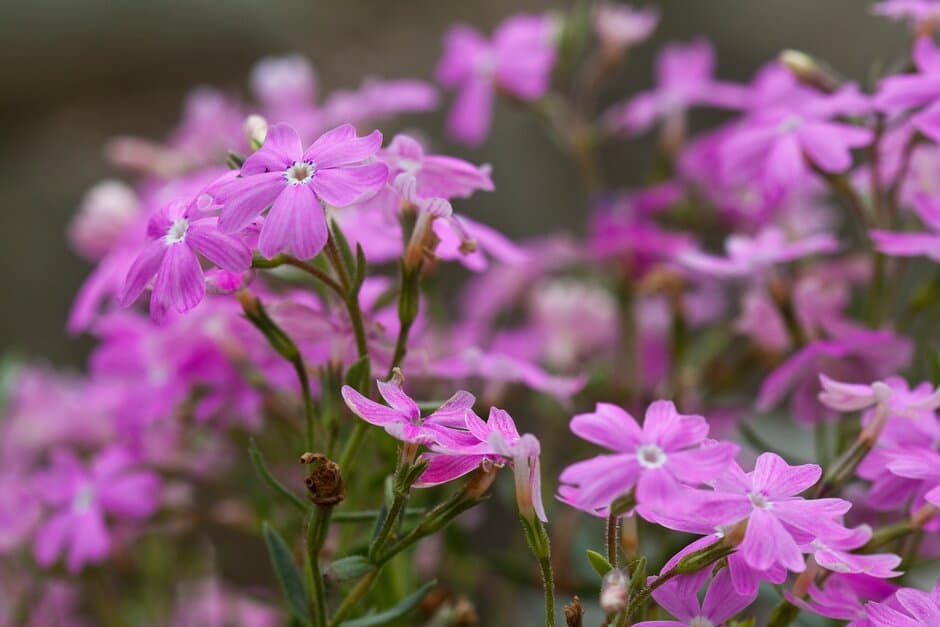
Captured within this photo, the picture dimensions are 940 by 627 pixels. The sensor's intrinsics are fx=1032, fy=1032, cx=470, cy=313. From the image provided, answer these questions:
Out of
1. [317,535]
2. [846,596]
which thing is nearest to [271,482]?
[317,535]

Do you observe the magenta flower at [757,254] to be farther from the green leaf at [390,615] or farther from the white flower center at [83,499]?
the white flower center at [83,499]

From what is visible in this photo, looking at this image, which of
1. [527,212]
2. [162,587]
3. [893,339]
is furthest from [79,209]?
[893,339]

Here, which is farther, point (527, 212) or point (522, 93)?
point (527, 212)

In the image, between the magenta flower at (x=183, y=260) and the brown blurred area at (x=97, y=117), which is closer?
the magenta flower at (x=183, y=260)

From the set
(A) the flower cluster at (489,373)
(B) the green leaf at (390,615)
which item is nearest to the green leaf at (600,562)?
(A) the flower cluster at (489,373)

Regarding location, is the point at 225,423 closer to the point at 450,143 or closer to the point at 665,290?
the point at 665,290

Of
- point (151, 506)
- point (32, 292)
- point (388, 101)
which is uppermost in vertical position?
point (388, 101)
